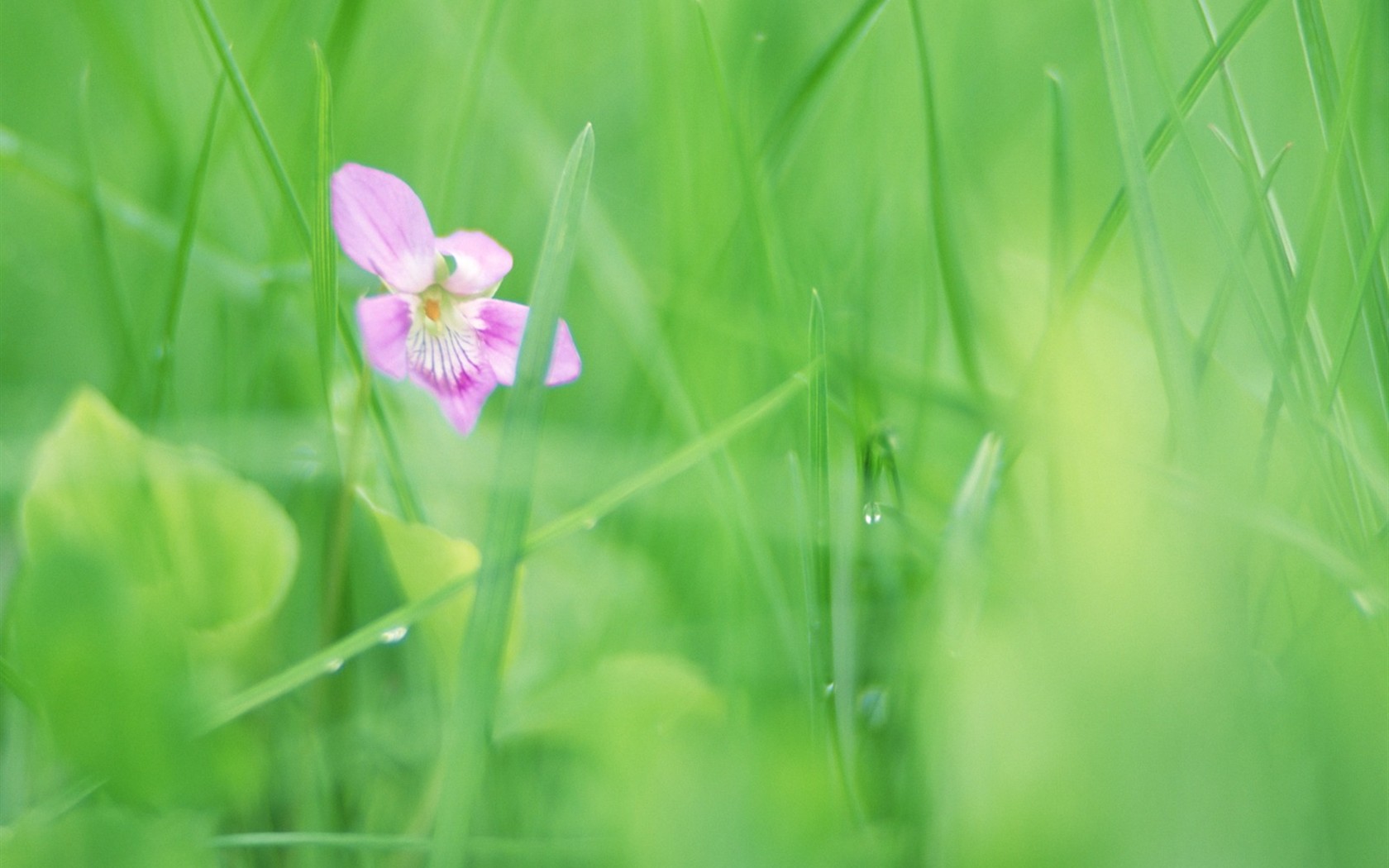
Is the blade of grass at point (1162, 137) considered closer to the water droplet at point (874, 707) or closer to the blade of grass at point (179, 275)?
the water droplet at point (874, 707)

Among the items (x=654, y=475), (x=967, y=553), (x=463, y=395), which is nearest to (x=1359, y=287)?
(x=967, y=553)

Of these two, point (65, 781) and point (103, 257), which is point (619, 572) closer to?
point (65, 781)

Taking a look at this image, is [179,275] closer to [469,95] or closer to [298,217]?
[298,217]

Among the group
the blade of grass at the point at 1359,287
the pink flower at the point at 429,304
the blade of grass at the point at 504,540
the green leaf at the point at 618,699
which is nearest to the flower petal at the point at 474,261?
the pink flower at the point at 429,304

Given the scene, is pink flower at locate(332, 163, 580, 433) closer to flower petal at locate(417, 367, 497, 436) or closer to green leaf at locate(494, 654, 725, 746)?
flower petal at locate(417, 367, 497, 436)

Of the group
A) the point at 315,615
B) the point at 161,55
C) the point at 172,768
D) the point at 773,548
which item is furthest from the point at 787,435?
the point at 161,55
